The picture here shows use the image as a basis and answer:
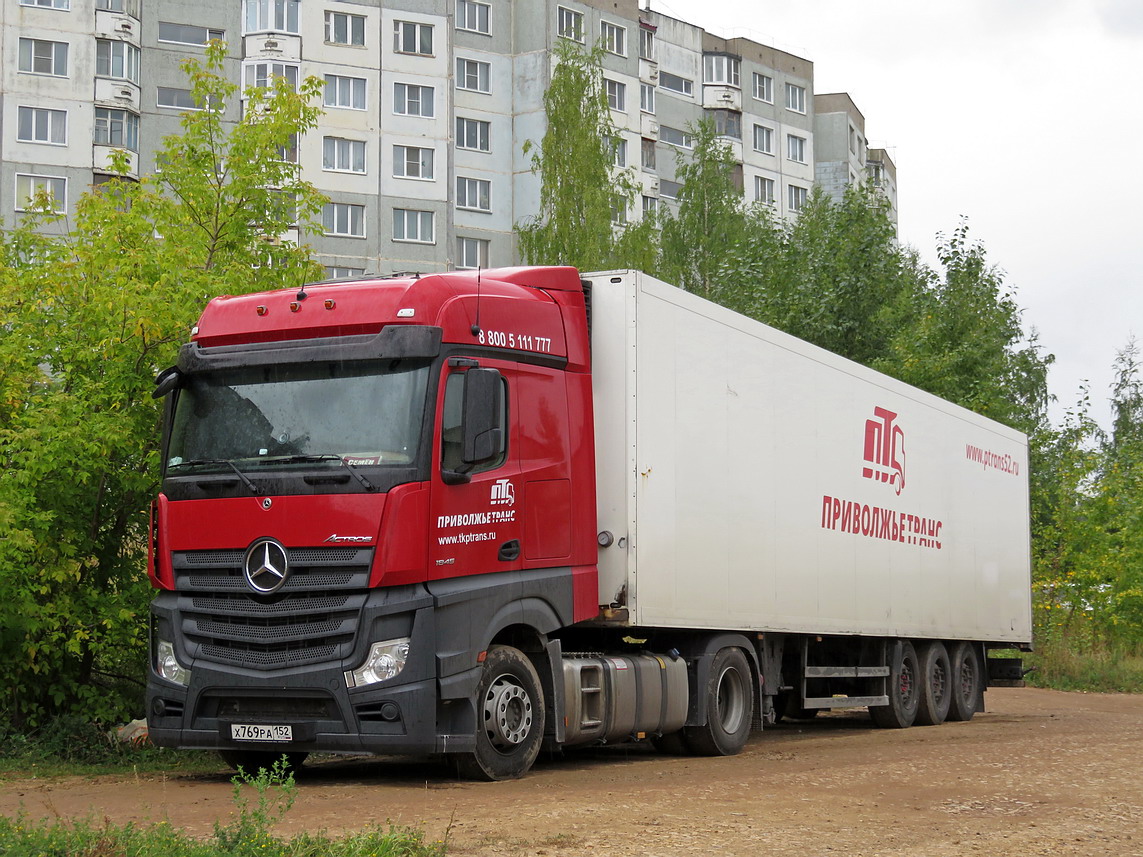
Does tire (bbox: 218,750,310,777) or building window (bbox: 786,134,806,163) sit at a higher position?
building window (bbox: 786,134,806,163)

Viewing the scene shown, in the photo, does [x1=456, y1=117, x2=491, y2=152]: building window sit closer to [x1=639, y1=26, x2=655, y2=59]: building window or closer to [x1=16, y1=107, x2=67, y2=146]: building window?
[x1=639, y1=26, x2=655, y2=59]: building window

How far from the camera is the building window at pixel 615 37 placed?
58.4 metres

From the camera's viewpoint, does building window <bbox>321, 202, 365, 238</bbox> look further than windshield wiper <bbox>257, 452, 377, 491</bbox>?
Yes

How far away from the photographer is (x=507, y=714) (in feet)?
33.1

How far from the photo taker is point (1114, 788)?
10.2 meters

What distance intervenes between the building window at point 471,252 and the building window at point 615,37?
10.1 m

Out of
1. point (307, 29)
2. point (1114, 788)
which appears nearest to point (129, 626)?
point (1114, 788)

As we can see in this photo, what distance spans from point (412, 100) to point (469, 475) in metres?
45.1

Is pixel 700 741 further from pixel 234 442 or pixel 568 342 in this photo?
pixel 234 442

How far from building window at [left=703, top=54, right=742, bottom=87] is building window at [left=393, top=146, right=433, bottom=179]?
18.6 meters

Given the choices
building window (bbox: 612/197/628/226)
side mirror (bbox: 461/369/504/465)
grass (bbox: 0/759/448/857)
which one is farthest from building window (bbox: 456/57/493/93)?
grass (bbox: 0/759/448/857)

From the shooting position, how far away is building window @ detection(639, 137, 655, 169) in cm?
6172

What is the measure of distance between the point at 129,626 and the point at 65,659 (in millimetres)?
753

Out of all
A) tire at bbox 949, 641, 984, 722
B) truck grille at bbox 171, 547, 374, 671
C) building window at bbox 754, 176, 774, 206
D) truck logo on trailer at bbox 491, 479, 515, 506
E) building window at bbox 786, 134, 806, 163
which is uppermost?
building window at bbox 786, 134, 806, 163
